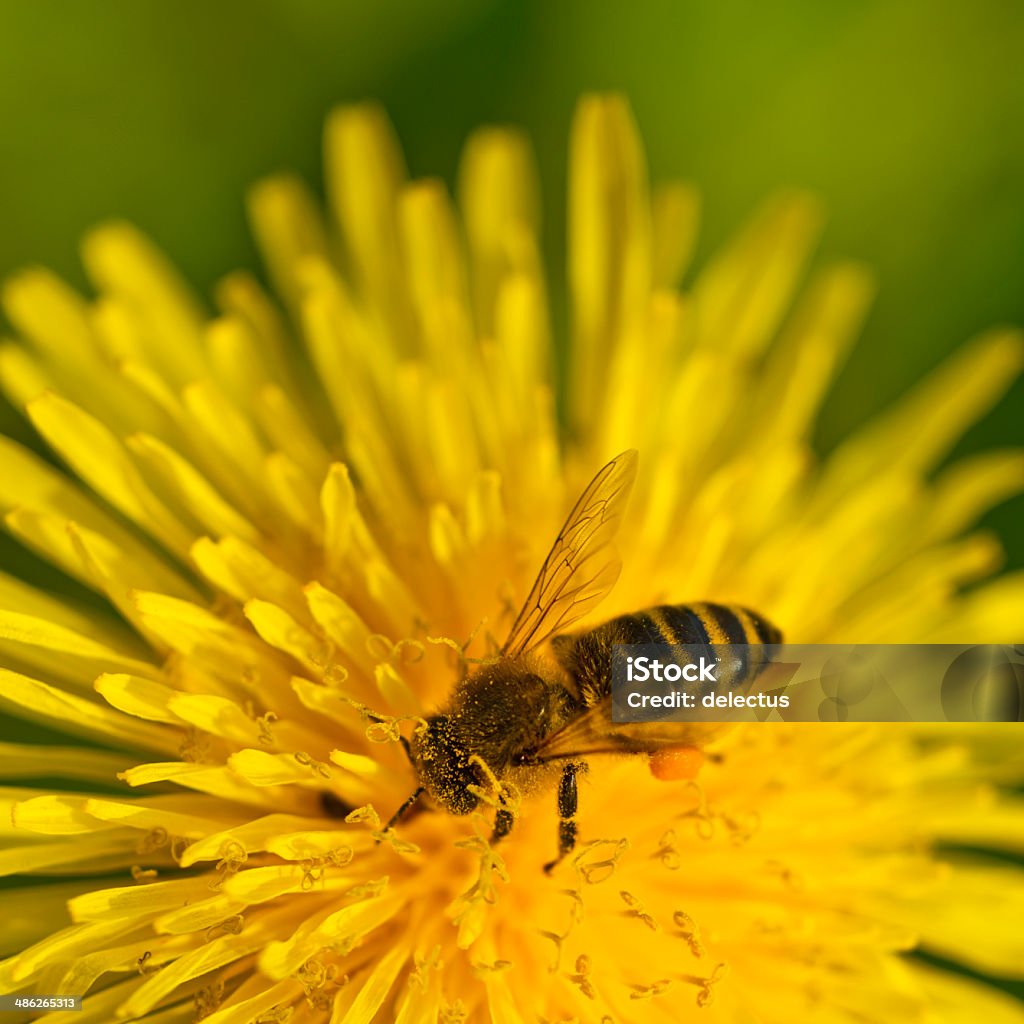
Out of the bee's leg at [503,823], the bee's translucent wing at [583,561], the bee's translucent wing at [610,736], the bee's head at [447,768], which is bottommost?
the bee's leg at [503,823]

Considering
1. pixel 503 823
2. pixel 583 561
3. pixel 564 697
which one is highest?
pixel 583 561

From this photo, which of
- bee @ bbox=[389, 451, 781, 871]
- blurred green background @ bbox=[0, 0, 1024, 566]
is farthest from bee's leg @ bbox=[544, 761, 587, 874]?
blurred green background @ bbox=[0, 0, 1024, 566]

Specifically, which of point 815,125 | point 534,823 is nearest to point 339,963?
point 534,823

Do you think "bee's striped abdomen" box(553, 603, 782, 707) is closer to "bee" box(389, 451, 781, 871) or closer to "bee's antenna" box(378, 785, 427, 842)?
"bee" box(389, 451, 781, 871)

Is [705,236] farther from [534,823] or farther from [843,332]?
[534,823]

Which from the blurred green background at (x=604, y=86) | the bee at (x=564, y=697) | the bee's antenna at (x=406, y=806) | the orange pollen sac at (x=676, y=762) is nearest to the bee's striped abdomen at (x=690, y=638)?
the bee at (x=564, y=697)

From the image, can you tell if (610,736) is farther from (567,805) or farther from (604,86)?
(604,86)

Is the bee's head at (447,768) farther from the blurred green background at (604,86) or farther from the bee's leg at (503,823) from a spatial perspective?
the blurred green background at (604,86)

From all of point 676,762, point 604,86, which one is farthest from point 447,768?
point 604,86
